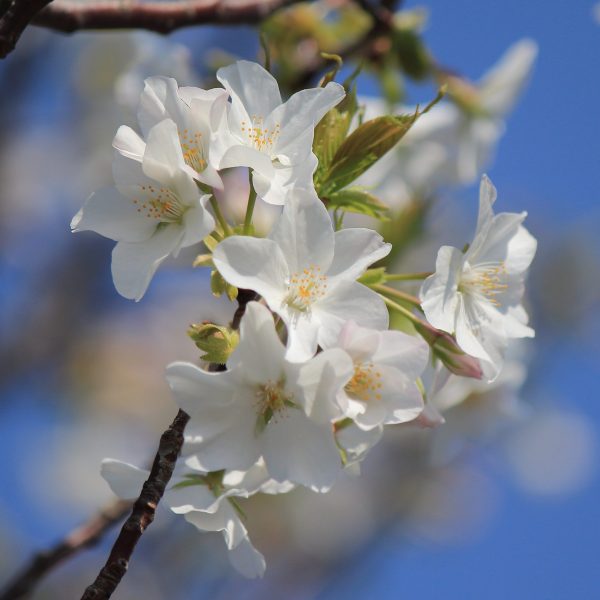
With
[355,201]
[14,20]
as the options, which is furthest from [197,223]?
[14,20]

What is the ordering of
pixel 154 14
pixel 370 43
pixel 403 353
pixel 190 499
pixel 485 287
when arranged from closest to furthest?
pixel 403 353 → pixel 190 499 → pixel 485 287 → pixel 154 14 → pixel 370 43

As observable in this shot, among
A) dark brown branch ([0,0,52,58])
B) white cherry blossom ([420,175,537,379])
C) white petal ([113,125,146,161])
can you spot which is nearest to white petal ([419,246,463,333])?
white cherry blossom ([420,175,537,379])

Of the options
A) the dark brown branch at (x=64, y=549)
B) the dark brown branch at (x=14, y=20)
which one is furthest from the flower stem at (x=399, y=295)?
the dark brown branch at (x=64, y=549)

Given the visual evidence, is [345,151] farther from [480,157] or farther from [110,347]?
[110,347]

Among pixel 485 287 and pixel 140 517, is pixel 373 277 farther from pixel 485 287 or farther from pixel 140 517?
pixel 140 517

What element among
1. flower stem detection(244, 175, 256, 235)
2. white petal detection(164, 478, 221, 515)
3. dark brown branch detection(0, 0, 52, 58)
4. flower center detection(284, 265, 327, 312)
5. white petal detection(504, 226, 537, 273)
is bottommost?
white petal detection(164, 478, 221, 515)

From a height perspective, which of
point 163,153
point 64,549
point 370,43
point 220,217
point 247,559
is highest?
point 163,153

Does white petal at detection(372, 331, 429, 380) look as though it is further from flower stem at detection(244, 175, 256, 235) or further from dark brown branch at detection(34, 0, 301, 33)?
dark brown branch at detection(34, 0, 301, 33)
